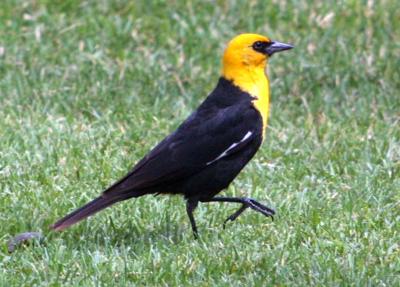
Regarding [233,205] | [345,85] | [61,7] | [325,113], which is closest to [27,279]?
[233,205]

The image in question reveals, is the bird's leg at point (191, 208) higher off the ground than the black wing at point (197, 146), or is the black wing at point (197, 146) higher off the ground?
the black wing at point (197, 146)

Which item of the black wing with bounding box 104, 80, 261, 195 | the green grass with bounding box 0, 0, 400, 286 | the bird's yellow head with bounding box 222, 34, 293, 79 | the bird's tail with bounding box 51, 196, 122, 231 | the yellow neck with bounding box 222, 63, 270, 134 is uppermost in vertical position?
the bird's yellow head with bounding box 222, 34, 293, 79

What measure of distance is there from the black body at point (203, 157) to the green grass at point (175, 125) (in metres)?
0.26

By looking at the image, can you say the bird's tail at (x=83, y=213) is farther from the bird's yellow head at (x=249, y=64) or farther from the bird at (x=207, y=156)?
the bird's yellow head at (x=249, y=64)

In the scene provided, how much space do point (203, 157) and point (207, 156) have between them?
24mm

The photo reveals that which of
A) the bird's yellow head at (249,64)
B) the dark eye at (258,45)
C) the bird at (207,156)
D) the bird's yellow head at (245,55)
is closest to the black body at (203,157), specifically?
the bird at (207,156)

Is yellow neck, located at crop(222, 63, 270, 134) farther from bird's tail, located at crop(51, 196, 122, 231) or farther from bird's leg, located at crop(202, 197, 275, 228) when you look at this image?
bird's tail, located at crop(51, 196, 122, 231)

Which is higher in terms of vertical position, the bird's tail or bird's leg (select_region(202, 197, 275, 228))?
the bird's tail

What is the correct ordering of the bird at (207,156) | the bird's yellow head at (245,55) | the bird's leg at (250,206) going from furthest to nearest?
the bird's yellow head at (245,55)
the bird's leg at (250,206)
the bird at (207,156)

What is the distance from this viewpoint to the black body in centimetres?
641

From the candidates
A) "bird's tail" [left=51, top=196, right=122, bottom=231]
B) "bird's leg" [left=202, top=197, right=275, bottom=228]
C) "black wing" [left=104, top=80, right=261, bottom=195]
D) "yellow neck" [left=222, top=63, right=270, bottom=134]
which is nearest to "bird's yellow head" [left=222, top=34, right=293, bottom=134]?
"yellow neck" [left=222, top=63, right=270, bottom=134]

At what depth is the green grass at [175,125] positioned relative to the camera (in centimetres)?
590

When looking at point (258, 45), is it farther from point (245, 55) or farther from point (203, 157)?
point (203, 157)

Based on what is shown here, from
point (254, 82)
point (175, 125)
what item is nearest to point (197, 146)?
point (254, 82)
